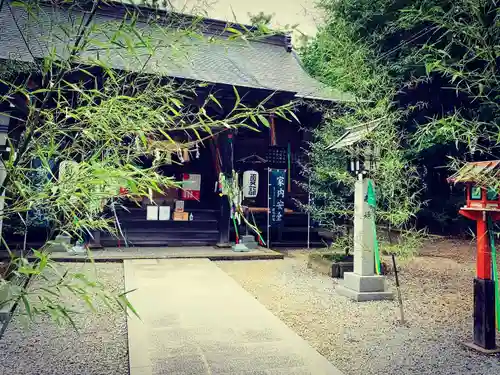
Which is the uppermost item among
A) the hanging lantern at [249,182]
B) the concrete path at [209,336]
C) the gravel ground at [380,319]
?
the hanging lantern at [249,182]

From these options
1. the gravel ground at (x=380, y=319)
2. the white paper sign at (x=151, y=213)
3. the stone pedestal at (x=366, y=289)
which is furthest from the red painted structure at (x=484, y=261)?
the white paper sign at (x=151, y=213)

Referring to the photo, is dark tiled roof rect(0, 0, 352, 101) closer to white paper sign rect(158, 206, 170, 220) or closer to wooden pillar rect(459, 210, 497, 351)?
white paper sign rect(158, 206, 170, 220)

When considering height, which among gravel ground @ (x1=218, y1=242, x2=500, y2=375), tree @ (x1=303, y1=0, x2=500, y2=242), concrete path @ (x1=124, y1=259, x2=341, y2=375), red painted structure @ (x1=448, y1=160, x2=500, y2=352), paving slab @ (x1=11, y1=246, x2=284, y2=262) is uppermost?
tree @ (x1=303, y1=0, x2=500, y2=242)

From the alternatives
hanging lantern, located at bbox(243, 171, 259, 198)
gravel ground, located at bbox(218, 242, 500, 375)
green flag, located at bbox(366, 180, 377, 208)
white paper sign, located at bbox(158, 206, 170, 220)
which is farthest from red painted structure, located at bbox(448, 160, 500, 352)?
white paper sign, located at bbox(158, 206, 170, 220)

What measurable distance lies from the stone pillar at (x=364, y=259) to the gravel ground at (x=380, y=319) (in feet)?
0.52

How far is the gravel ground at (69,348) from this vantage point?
8.75 ft

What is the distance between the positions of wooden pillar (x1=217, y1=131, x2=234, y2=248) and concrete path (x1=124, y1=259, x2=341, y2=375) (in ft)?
9.66

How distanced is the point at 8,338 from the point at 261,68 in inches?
309

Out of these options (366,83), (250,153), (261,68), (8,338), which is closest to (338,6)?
(261,68)

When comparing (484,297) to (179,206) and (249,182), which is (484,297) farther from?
(179,206)

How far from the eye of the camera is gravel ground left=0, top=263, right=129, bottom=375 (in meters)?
2.67

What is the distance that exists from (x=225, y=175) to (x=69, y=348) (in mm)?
5073

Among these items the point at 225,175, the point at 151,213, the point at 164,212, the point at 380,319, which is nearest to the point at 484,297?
the point at 380,319

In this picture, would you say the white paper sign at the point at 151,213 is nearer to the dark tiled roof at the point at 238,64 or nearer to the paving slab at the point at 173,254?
the paving slab at the point at 173,254
